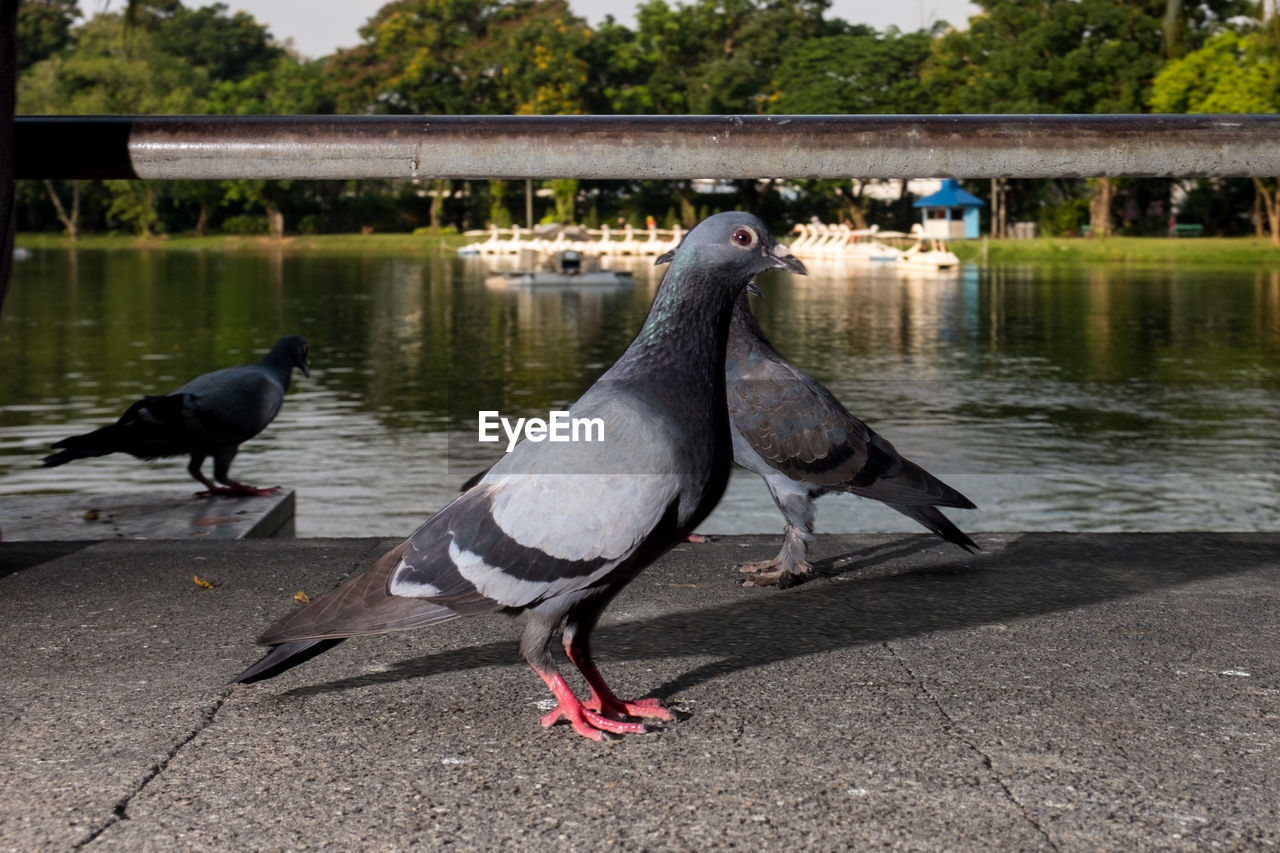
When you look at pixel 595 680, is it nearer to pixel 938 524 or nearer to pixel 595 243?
pixel 938 524

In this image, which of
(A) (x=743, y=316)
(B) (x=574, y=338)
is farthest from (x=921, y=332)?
(A) (x=743, y=316)

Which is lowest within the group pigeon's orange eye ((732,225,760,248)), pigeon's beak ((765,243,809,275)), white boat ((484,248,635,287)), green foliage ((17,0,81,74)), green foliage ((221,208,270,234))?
pigeon's beak ((765,243,809,275))

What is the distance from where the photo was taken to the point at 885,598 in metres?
4.49

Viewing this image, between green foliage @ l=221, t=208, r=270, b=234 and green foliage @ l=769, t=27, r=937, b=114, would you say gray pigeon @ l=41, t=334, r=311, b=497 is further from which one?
green foliage @ l=221, t=208, r=270, b=234

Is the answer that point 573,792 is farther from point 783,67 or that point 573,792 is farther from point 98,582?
point 783,67

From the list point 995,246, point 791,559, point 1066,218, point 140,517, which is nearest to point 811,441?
point 791,559

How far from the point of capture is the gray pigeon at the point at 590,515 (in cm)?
307

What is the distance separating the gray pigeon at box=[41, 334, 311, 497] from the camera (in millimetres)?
7453

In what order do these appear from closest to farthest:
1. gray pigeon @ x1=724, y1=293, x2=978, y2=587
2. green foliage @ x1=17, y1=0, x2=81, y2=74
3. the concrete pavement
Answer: the concrete pavement → gray pigeon @ x1=724, y1=293, x2=978, y2=587 → green foliage @ x1=17, y1=0, x2=81, y2=74

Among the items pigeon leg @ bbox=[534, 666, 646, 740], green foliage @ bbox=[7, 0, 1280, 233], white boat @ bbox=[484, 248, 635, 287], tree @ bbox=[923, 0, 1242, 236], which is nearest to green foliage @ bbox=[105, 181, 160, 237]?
green foliage @ bbox=[7, 0, 1280, 233]

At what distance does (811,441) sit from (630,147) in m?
1.18

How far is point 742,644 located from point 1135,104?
5829cm

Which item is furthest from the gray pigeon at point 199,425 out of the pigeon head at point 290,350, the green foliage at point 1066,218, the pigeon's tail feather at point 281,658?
the green foliage at point 1066,218

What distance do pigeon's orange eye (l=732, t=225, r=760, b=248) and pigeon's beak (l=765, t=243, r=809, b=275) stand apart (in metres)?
0.05
